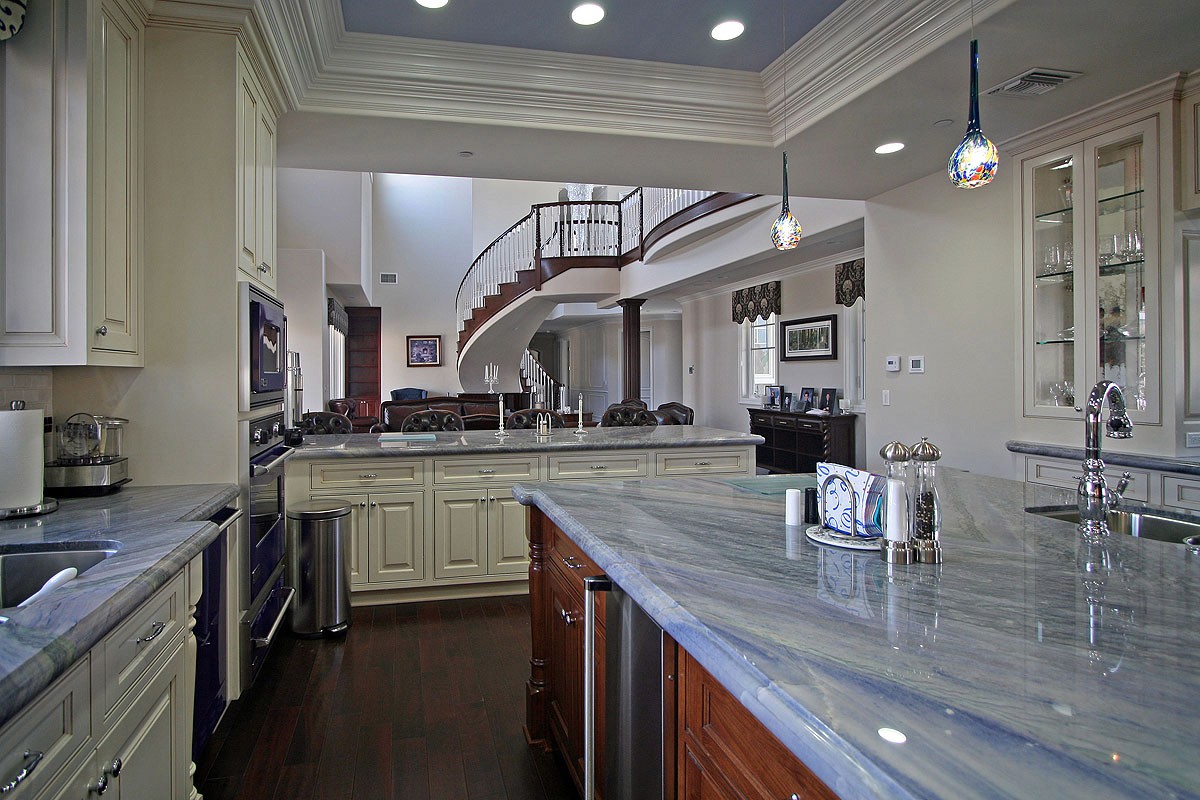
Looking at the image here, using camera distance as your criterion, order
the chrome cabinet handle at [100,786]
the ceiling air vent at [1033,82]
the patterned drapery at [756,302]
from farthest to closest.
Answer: the patterned drapery at [756,302], the ceiling air vent at [1033,82], the chrome cabinet handle at [100,786]

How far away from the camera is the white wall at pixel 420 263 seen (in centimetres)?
1403

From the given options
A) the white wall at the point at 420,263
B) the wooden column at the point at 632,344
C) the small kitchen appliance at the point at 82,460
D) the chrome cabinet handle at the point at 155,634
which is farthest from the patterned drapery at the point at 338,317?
the chrome cabinet handle at the point at 155,634

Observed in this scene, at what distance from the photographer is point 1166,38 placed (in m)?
2.91

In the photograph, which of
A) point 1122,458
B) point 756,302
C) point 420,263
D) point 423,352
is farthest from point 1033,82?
point 420,263

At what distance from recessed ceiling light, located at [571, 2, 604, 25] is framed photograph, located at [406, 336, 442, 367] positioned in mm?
11189

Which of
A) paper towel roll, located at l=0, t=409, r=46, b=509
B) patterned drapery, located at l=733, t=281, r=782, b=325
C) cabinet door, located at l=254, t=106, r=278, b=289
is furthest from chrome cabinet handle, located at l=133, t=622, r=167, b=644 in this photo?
patterned drapery, located at l=733, t=281, r=782, b=325

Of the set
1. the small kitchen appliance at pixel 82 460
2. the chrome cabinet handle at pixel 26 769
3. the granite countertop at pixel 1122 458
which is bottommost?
the chrome cabinet handle at pixel 26 769

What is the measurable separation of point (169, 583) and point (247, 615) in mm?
1054

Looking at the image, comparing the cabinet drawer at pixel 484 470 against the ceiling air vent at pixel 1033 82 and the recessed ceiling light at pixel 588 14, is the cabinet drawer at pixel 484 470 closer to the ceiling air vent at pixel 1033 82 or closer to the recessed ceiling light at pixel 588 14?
the recessed ceiling light at pixel 588 14

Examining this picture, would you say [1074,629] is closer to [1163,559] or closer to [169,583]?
[1163,559]

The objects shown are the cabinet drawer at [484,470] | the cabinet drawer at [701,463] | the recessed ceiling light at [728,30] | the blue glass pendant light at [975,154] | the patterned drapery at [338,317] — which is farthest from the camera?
the patterned drapery at [338,317]

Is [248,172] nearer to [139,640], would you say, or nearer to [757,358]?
[139,640]

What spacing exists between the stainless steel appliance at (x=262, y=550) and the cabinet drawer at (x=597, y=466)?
1.56 meters

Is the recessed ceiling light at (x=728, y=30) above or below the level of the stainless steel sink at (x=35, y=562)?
above
